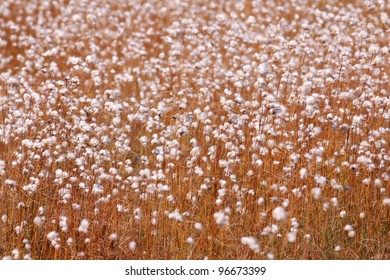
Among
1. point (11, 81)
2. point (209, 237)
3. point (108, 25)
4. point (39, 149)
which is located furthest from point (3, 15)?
point (209, 237)

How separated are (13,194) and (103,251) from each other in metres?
0.91

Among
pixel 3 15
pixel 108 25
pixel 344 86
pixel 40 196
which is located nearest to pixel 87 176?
pixel 40 196

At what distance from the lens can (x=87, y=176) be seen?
485cm

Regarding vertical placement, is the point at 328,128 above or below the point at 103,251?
above

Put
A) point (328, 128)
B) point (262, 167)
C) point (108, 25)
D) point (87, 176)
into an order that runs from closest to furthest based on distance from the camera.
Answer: point (87, 176)
point (262, 167)
point (328, 128)
point (108, 25)

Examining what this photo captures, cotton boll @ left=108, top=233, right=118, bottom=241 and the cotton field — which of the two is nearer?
cotton boll @ left=108, top=233, right=118, bottom=241

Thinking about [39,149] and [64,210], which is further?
[39,149]

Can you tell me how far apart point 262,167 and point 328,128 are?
0.85 metres

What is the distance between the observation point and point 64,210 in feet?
14.8

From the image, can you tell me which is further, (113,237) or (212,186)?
(212,186)

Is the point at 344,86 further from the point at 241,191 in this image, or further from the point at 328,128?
the point at 241,191

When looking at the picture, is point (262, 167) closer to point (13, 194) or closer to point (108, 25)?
point (13, 194)

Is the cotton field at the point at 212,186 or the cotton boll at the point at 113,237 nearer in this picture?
the cotton boll at the point at 113,237
